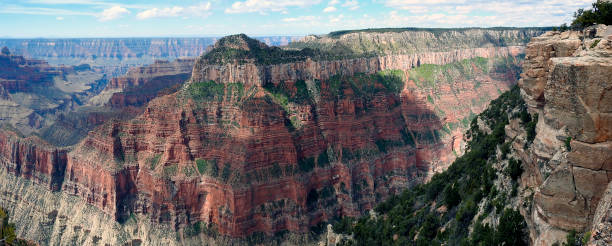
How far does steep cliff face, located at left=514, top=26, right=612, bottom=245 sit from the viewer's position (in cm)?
1945

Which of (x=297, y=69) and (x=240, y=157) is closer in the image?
(x=240, y=157)

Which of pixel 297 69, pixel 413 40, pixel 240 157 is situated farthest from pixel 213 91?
pixel 413 40

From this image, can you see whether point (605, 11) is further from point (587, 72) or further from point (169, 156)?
point (169, 156)

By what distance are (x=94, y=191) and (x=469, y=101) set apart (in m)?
110

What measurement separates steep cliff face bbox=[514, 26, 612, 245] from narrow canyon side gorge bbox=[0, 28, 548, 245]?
6144 cm

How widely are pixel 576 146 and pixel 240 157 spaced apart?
65122mm

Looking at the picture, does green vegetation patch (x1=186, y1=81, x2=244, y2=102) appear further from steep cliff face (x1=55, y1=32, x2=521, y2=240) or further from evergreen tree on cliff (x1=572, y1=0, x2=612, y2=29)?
evergreen tree on cliff (x1=572, y1=0, x2=612, y2=29)

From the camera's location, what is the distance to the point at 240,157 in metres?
79.6

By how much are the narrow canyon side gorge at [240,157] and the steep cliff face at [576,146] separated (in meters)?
61.4

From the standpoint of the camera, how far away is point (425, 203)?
5059 cm

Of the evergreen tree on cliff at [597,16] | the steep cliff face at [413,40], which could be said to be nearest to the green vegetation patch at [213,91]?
the steep cliff face at [413,40]

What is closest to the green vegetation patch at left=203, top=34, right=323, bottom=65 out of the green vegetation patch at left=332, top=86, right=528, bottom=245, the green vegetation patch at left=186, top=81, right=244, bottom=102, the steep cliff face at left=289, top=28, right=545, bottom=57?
the green vegetation patch at left=186, top=81, right=244, bottom=102

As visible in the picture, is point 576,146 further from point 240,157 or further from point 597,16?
point 240,157

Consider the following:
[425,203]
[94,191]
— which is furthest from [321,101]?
[94,191]
